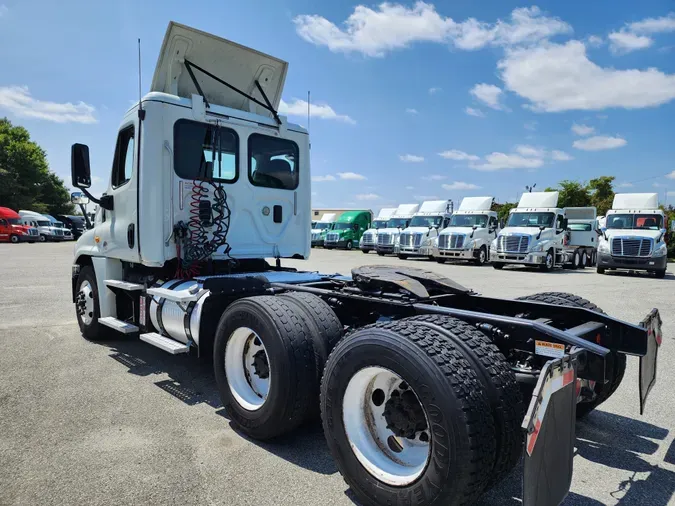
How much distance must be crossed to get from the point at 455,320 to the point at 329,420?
0.98 m

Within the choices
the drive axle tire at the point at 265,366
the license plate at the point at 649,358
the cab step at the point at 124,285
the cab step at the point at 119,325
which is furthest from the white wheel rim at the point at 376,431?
the cab step at the point at 124,285

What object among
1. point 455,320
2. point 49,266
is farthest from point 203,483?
point 49,266

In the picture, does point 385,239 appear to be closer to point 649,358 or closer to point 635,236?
point 635,236

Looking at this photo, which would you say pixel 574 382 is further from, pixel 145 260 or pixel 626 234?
pixel 626 234

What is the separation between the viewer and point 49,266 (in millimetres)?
18344

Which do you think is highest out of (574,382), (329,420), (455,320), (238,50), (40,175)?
(40,175)

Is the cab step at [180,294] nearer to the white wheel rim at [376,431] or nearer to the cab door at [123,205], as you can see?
the cab door at [123,205]

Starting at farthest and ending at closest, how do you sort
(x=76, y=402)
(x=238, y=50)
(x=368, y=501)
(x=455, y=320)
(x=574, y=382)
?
(x=238, y=50) < (x=76, y=402) < (x=455, y=320) < (x=368, y=501) < (x=574, y=382)

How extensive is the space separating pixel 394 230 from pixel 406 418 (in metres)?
27.6

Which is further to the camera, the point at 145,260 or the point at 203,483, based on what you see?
the point at 145,260

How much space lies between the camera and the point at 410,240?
2648 cm

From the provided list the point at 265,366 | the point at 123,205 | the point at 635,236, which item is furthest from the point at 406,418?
the point at 635,236

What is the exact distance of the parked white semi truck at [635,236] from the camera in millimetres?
18281

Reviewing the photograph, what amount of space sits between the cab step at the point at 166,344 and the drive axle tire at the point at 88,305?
5.79ft
